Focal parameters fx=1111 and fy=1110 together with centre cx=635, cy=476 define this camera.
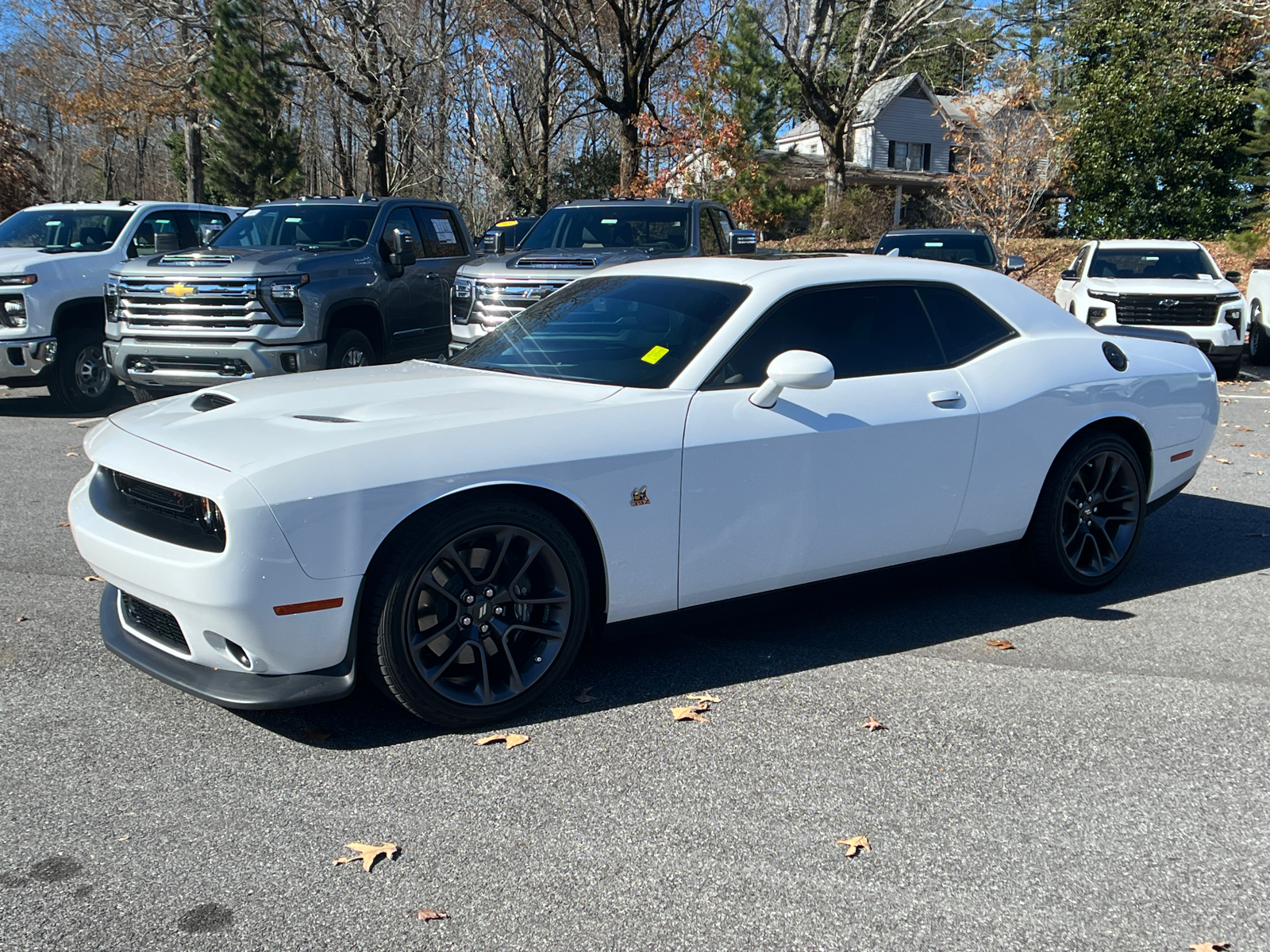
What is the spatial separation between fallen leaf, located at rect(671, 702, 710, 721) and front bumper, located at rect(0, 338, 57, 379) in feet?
28.2

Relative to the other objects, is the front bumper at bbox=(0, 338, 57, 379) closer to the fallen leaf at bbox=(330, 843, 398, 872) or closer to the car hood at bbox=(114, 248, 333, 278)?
the car hood at bbox=(114, 248, 333, 278)

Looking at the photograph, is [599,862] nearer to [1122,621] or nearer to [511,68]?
[1122,621]

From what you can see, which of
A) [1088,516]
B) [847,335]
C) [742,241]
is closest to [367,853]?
[847,335]

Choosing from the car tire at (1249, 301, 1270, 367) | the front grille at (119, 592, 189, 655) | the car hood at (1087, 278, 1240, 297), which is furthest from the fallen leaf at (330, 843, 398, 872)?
the car tire at (1249, 301, 1270, 367)

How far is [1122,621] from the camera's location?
16.5 ft

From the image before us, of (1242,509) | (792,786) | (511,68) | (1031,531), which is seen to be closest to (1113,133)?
(511,68)

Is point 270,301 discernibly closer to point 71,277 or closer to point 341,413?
point 71,277

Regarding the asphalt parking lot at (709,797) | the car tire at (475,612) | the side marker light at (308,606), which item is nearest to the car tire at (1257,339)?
the asphalt parking lot at (709,797)

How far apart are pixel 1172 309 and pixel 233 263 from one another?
11392 mm

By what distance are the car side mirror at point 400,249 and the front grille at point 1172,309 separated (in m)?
9.17

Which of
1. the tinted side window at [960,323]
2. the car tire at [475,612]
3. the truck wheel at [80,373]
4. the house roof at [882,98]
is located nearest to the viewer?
the car tire at [475,612]

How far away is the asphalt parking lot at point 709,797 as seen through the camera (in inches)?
109

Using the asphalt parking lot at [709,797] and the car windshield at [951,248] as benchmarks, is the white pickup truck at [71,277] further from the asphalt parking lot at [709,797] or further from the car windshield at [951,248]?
the car windshield at [951,248]

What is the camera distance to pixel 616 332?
4562mm
